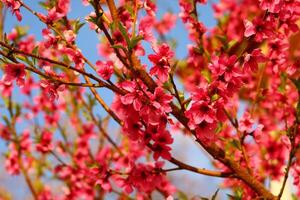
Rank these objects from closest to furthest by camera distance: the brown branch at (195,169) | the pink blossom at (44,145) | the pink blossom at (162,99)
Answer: the pink blossom at (162,99), the brown branch at (195,169), the pink blossom at (44,145)

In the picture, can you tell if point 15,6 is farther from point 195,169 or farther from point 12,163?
point 12,163

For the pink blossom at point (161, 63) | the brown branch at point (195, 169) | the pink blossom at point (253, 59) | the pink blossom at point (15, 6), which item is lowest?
the brown branch at point (195, 169)

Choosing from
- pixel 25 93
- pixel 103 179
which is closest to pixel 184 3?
pixel 103 179

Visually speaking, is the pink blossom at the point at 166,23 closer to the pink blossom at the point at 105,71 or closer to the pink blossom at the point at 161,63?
the pink blossom at the point at 105,71

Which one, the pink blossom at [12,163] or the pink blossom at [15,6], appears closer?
the pink blossom at [15,6]

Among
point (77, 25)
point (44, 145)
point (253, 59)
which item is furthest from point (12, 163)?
point (253, 59)

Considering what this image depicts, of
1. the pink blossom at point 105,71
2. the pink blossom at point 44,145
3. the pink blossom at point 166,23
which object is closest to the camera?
the pink blossom at point 105,71

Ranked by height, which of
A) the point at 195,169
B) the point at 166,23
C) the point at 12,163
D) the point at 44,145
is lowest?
the point at 195,169

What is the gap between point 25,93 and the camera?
5395mm

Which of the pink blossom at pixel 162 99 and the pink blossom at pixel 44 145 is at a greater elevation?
the pink blossom at pixel 44 145

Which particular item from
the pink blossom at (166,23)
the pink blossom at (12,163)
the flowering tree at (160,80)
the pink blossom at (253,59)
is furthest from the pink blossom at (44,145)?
the pink blossom at (166,23)

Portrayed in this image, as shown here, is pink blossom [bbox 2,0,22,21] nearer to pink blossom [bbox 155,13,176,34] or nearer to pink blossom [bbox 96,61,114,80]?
pink blossom [bbox 96,61,114,80]

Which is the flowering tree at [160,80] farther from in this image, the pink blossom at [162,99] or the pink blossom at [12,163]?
the pink blossom at [12,163]

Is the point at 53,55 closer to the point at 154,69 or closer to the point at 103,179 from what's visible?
the point at 103,179
